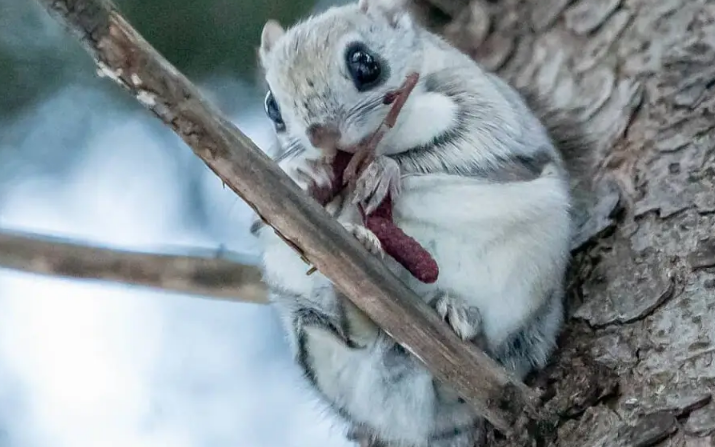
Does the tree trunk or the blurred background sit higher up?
the blurred background

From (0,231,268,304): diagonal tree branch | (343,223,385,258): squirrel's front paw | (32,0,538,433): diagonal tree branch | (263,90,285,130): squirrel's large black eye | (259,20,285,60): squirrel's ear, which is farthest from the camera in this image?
(0,231,268,304): diagonal tree branch


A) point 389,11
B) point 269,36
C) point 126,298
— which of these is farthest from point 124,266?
point 389,11

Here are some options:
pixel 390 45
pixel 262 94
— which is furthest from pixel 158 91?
pixel 262 94

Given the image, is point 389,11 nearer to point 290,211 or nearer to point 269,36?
point 269,36

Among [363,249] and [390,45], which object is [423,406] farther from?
[390,45]

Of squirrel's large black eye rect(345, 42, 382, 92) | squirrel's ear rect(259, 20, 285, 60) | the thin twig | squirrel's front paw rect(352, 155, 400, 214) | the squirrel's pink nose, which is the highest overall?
squirrel's ear rect(259, 20, 285, 60)

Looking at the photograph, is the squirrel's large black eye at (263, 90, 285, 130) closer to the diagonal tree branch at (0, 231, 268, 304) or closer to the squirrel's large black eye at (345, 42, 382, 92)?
the squirrel's large black eye at (345, 42, 382, 92)

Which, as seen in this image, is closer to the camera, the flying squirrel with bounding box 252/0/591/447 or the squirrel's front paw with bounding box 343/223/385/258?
the squirrel's front paw with bounding box 343/223/385/258

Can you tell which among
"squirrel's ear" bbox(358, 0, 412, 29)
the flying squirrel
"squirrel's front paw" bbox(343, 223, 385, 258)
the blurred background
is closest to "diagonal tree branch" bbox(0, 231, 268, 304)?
the blurred background
